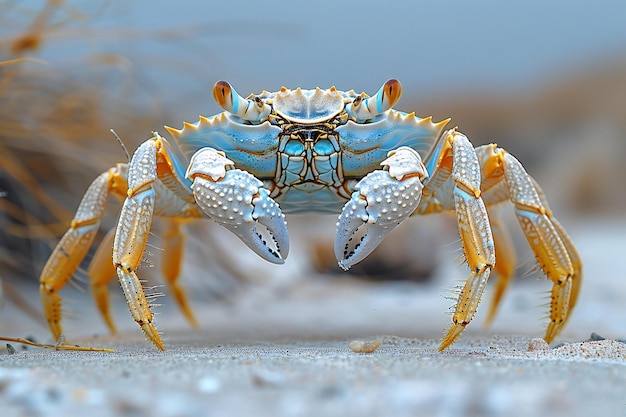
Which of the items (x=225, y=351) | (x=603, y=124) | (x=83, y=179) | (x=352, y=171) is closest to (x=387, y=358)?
(x=225, y=351)

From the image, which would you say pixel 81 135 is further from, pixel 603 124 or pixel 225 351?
pixel 603 124

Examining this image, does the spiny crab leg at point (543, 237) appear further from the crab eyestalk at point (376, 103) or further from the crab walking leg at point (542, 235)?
the crab eyestalk at point (376, 103)

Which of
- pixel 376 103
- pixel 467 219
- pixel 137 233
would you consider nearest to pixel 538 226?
pixel 467 219

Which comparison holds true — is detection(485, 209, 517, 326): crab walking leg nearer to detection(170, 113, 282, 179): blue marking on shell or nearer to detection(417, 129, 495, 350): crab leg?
detection(417, 129, 495, 350): crab leg

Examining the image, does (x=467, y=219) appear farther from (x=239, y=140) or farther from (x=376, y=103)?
(x=239, y=140)

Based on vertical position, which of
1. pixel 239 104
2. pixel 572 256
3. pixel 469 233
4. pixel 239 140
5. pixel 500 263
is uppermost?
pixel 239 104

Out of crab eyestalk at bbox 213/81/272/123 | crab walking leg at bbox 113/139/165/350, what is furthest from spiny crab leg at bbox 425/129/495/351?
crab walking leg at bbox 113/139/165/350
